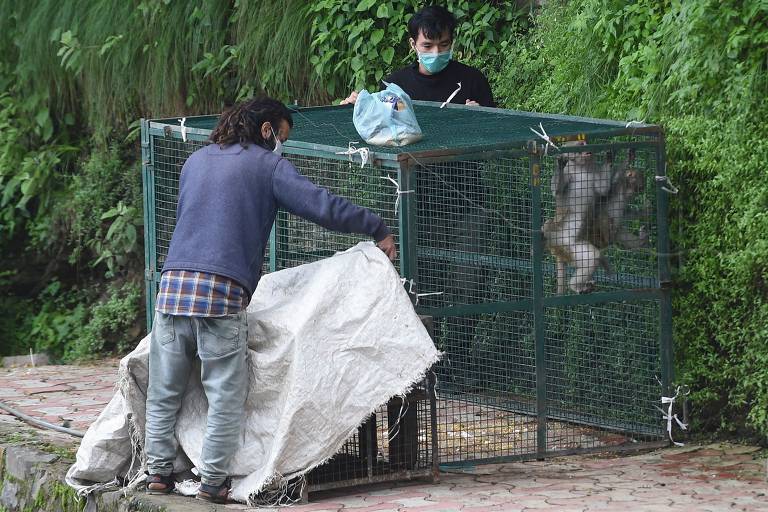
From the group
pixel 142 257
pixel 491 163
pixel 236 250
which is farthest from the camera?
pixel 142 257

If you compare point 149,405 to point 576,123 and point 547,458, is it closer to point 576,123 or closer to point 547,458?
point 547,458

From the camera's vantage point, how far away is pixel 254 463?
5.45 meters

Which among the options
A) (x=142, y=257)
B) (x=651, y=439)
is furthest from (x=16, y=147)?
(x=651, y=439)

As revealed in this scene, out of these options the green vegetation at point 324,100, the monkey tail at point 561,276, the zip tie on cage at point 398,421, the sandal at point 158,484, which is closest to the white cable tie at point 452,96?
the green vegetation at point 324,100

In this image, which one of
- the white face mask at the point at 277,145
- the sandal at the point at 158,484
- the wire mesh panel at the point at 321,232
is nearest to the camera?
the sandal at the point at 158,484

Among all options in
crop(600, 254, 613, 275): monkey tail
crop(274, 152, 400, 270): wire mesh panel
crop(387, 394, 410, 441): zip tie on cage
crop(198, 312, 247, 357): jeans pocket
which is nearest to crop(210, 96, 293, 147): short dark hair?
crop(198, 312, 247, 357): jeans pocket

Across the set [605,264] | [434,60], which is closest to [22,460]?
[605,264]

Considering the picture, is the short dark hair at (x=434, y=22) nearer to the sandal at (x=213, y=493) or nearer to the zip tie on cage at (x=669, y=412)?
the zip tie on cage at (x=669, y=412)

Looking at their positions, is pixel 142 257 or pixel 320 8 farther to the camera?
pixel 142 257

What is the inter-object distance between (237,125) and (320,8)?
145 inches

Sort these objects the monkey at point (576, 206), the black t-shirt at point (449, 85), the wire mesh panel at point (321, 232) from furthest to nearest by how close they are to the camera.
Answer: the black t-shirt at point (449, 85) < the wire mesh panel at point (321, 232) < the monkey at point (576, 206)

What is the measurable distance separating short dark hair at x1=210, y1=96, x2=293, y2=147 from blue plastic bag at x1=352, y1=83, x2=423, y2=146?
51 centimetres

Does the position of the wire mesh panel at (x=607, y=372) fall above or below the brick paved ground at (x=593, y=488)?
above

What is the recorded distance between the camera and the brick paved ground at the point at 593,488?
530cm
